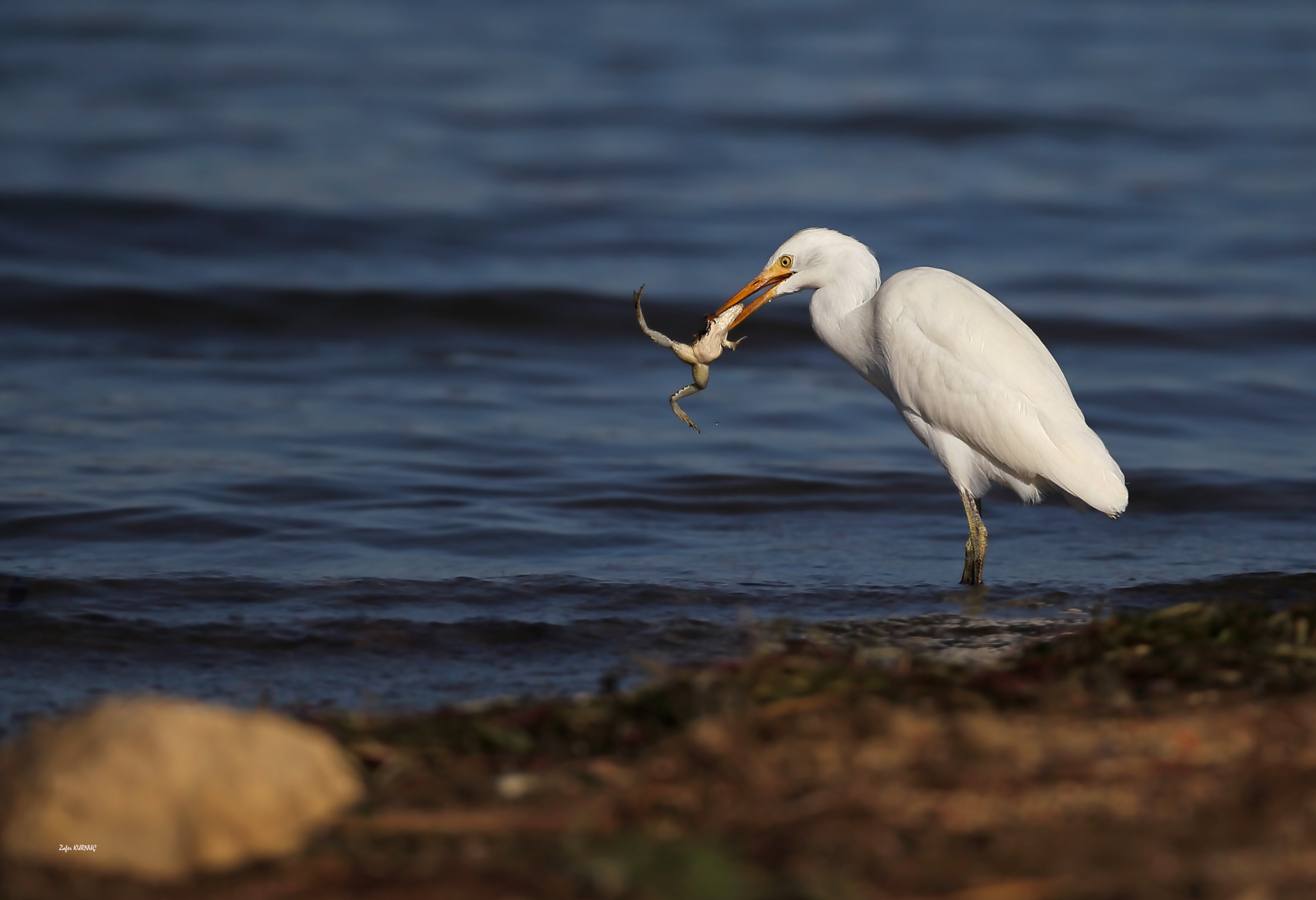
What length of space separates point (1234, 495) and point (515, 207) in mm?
9233

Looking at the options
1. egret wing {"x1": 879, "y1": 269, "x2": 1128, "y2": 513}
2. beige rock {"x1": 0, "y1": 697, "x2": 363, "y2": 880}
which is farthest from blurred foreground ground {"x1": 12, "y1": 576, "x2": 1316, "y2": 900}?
egret wing {"x1": 879, "y1": 269, "x2": 1128, "y2": 513}

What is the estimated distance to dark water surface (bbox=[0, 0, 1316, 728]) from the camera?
5.66 m

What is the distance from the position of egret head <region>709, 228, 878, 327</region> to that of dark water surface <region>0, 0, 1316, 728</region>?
1248 millimetres

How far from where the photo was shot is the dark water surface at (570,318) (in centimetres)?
566

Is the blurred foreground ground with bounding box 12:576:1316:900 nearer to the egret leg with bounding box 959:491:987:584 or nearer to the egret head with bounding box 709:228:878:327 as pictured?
the egret leg with bounding box 959:491:987:584

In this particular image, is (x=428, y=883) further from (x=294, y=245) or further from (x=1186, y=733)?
(x=294, y=245)

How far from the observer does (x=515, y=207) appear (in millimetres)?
14953

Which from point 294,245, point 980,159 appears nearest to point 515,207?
point 294,245

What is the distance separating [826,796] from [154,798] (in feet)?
4.09

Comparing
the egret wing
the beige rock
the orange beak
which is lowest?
the beige rock

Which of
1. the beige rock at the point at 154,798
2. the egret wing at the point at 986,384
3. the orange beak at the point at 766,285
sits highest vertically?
the orange beak at the point at 766,285

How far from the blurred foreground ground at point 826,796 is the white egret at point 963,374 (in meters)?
2.58

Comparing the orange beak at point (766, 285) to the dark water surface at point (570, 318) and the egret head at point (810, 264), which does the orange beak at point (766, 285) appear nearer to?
the egret head at point (810, 264)

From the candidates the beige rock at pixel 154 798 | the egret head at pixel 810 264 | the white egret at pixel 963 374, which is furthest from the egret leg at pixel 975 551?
the beige rock at pixel 154 798
